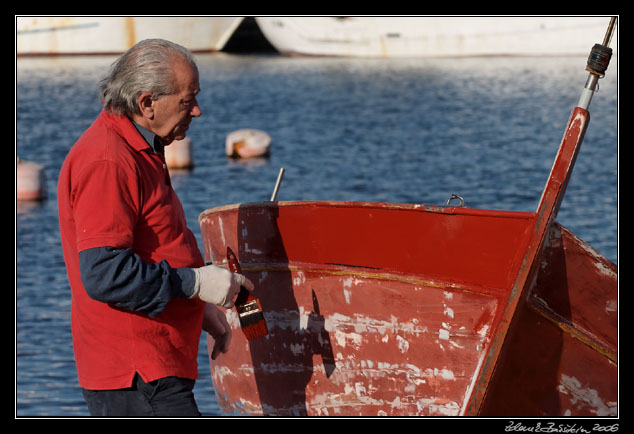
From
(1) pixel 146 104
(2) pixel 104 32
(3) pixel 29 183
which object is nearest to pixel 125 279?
(1) pixel 146 104

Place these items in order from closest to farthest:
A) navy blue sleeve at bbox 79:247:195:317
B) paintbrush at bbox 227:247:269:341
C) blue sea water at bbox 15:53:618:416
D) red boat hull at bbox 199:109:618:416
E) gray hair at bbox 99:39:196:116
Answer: navy blue sleeve at bbox 79:247:195:317 → gray hair at bbox 99:39:196:116 → paintbrush at bbox 227:247:269:341 → red boat hull at bbox 199:109:618:416 → blue sea water at bbox 15:53:618:416

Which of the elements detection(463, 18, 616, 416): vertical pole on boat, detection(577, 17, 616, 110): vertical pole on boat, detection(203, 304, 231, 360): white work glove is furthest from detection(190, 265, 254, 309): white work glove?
detection(577, 17, 616, 110): vertical pole on boat

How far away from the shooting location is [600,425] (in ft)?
18.4

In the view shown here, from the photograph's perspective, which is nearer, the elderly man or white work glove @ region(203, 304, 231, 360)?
the elderly man

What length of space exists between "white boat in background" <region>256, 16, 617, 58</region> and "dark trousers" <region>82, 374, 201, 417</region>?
52.3 metres

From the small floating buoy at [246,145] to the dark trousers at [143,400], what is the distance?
21117 mm

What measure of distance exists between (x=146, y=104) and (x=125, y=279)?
0.66 meters

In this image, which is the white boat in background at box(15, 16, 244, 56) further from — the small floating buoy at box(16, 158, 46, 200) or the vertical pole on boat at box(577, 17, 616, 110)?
the vertical pole on boat at box(577, 17, 616, 110)

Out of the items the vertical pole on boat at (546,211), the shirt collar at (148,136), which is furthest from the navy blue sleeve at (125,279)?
the vertical pole on boat at (546,211)

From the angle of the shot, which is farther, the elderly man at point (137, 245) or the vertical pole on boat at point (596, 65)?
the vertical pole on boat at point (596, 65)

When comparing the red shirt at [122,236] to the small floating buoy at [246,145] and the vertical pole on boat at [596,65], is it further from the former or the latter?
the small floating buoy at [246,145]

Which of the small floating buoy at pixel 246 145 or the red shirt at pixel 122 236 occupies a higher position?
the small floating buoy at pixel 246 145

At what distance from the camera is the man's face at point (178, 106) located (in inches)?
144

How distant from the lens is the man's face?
144 inches
